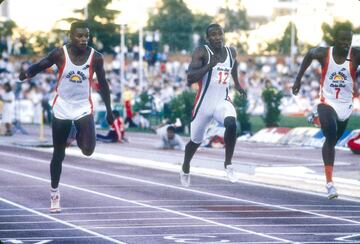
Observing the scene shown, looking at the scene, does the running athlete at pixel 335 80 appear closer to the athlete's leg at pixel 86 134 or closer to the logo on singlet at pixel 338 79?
the logo on singlet at pixel 338 79

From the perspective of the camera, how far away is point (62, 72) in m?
13.1

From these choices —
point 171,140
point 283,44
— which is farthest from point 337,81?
point 283,44

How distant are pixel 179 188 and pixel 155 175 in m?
3.41

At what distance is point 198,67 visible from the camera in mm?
13930

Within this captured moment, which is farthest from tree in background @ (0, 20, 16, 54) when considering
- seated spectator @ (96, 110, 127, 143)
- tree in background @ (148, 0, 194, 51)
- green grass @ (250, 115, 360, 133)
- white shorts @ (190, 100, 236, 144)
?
white shorts @ (190, 100, 236, 144)

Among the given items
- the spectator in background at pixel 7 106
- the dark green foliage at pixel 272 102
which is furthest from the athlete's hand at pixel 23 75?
the spectator in background at pixel 7 106

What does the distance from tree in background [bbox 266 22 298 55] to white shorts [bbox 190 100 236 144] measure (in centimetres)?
6167

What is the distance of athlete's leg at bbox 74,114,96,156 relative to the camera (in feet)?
43.5

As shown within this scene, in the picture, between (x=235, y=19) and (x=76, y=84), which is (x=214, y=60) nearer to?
(x=76, y=84)

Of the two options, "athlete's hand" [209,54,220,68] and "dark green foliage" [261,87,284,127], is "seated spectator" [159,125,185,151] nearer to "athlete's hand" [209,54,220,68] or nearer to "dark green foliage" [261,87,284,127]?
"dark green foliage" [261,87,284,127]

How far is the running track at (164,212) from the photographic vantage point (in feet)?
42.0

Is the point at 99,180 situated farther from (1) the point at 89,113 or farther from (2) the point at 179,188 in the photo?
(1) the point at 89,113

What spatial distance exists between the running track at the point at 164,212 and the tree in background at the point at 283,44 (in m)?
55.9

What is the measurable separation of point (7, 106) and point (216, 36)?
85.2 feet
